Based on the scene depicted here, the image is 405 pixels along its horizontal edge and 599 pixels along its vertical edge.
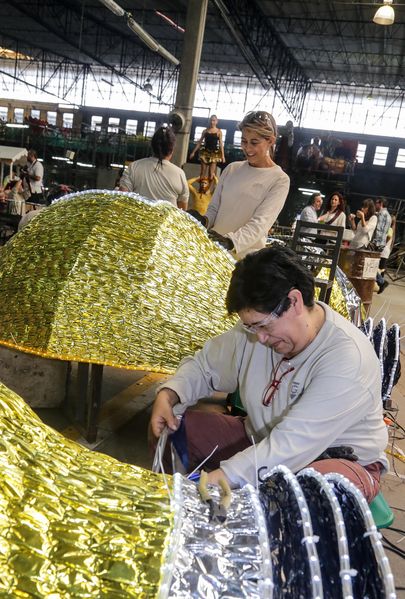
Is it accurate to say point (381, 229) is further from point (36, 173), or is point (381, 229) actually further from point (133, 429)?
point (133, 429)

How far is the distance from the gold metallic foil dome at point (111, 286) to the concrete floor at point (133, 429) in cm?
90

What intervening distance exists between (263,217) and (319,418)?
1.35m

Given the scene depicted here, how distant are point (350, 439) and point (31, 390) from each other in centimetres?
187

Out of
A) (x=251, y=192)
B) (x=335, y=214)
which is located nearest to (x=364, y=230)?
(x=335, y=214)

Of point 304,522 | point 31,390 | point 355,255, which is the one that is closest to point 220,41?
point 355,255

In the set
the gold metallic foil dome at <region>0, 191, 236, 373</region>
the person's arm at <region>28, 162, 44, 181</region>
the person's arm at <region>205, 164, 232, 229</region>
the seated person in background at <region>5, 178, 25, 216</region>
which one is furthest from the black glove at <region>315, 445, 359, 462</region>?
the person's arm at <region>28, 162, 44, 181</region>

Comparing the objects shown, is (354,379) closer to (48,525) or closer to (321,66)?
(48,525)

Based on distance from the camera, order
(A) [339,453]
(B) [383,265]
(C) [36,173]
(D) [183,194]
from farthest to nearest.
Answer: (B) [383,265]
(C) [36,173]
(D) [183,194]
(A) [339,453]

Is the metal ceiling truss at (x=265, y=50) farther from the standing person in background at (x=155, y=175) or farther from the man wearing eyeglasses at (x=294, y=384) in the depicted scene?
the man wearing eyeglasses at (x=294, y=384)

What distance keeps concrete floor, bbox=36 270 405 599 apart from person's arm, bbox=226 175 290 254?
1.16 metres

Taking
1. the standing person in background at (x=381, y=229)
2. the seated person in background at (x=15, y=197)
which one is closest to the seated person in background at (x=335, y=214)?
the standing person in background at (x=381, y=229)

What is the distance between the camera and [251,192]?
2.61 m

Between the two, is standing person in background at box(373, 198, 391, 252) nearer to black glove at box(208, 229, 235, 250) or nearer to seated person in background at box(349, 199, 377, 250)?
seated person in background at box(349, 199, 377, 250)

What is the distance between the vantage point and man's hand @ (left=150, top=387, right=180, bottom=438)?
1723mm
